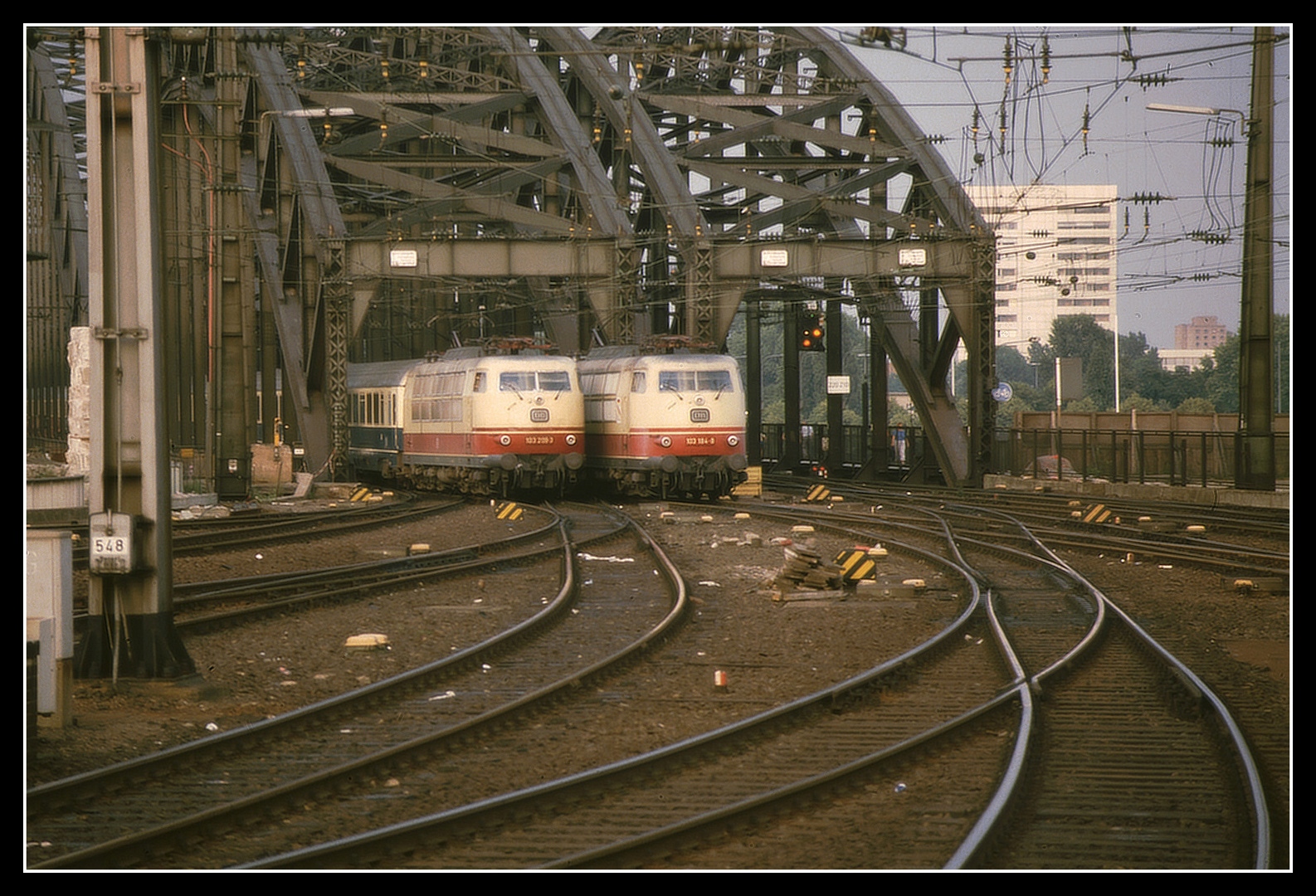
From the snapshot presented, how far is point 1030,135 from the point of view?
75.9 ft

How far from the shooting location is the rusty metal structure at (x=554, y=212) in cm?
3328

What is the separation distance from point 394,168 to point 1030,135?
2988 centimetres

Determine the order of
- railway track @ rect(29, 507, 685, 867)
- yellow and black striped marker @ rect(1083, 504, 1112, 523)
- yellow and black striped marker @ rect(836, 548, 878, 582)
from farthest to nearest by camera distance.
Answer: yellow and black striped marker @ rect(1083, 504, 1112, 523) → yellow and black striped marker @ rect(836, 548, 878, 582) → railway track @ rect(29, 507, 685, 867)

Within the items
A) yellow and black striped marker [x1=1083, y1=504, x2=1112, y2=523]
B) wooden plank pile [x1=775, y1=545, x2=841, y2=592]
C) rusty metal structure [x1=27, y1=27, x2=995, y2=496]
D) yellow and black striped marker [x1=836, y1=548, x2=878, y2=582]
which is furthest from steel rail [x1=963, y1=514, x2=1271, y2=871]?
rusty metal structure [x1=27, y1=27, x2=995, y2=496]

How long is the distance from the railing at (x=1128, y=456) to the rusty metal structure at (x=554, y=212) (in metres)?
1.37

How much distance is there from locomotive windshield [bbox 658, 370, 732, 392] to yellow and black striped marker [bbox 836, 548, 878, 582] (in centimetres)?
1238

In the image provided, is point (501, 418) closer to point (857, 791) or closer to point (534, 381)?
point (534, 381)

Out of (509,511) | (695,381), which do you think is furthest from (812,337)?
(509,511)

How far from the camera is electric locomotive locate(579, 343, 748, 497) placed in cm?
2923

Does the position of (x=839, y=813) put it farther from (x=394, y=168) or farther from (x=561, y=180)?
(x=394, y=168)

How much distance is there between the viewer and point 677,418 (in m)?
29.3

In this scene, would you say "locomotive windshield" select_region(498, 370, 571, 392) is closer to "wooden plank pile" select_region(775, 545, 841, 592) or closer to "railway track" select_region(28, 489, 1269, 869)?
"wooden plank pile" select_region(775, 545, 841, 592)

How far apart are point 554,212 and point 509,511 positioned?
59.2 feet

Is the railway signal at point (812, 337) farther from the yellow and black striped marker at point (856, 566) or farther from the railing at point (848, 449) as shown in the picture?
the yellow and black striped marker at point (856, 566)
